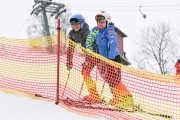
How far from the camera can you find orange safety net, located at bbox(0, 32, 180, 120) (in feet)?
16.9

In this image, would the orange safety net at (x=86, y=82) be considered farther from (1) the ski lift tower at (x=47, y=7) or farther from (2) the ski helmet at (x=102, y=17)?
(1) the ski lift tower at (x=47, y=7)

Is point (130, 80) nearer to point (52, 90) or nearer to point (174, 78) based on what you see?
point (174, 78)

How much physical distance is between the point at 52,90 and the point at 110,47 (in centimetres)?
107

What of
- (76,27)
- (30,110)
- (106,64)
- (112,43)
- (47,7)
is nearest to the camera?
(30,110)

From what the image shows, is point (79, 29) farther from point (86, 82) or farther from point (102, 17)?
point (86, 82)

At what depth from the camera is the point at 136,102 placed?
18.0 ft

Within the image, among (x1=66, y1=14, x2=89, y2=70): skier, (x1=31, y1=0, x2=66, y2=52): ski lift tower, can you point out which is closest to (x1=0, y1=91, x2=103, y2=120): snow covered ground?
(x1=66, y1=14, x2=89, y2=70): skier

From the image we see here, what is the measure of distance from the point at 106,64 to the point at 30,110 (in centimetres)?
123

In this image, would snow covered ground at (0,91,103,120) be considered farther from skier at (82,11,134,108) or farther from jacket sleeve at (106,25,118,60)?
jacket sleeve at (106,25,118,60)

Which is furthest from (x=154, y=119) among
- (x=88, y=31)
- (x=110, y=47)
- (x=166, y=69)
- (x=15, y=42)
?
(x=166, y=69)

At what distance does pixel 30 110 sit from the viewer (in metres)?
5.15

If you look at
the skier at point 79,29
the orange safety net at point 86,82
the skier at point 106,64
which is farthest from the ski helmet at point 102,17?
the orange safety net at point 86,82

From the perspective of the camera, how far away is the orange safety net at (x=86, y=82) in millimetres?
5145

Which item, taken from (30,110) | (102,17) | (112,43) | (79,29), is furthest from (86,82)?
(30,110)
